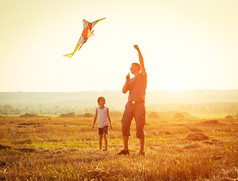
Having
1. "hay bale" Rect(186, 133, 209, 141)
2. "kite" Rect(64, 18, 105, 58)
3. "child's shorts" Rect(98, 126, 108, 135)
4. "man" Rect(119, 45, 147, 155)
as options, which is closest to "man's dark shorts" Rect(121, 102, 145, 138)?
"man" Rect(119, 45, 147, 155)

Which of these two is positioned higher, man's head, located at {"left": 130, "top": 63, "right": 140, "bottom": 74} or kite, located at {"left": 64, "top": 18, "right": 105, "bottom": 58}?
kite, located at {"left": 64, "top": 18, "right": 105, "bottom": 58}

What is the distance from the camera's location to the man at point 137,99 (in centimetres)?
590

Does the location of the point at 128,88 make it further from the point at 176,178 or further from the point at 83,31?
the point at 176,178

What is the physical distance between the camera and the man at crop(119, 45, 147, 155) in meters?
5.90

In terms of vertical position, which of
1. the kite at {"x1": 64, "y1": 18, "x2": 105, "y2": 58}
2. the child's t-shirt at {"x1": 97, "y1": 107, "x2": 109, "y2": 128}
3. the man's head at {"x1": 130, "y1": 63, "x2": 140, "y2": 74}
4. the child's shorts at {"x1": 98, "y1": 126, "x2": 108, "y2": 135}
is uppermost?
the kite at {"x1": 64, "y1": 18, "x2": 105, "y2": 58}

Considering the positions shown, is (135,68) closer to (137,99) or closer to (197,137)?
(137,99)

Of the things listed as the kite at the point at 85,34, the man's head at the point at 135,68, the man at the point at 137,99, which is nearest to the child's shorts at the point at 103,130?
the man at the point at 137,99

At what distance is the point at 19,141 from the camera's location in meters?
11.1

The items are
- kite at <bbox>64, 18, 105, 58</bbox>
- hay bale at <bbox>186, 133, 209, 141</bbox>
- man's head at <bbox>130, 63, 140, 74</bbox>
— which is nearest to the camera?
man's head at <bbox>130, 63, 140, 74</bbox>

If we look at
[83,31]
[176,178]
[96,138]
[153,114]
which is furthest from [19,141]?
[153,114]

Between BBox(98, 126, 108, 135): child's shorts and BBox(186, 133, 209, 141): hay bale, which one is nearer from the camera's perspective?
BBox(98, 126, 108, 135): child's shorts

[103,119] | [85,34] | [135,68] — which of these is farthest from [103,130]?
[85,34]

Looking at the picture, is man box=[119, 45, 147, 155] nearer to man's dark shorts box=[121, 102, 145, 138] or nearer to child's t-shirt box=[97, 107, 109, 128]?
man's dark shorts box=[121, 102, 145, 138]

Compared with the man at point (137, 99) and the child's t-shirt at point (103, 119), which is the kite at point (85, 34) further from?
the child's t-shirt at point (103, 119)
